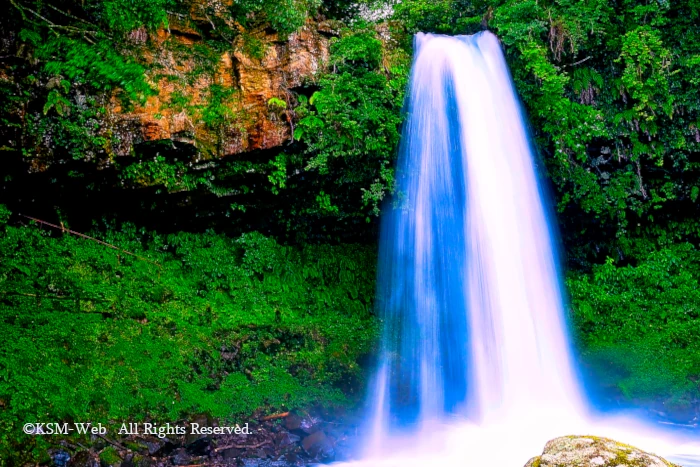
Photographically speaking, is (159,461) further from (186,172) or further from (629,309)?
(629,309)

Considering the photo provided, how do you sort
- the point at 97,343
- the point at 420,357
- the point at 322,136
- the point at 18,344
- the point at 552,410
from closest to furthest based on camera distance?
1. the point at 18,344
2. the point at 97,343
3. the point at 552,410
4. the point at 322,136
5. the point at 420,357

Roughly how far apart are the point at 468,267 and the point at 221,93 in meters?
5.45

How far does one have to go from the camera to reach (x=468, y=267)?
31.3 ft

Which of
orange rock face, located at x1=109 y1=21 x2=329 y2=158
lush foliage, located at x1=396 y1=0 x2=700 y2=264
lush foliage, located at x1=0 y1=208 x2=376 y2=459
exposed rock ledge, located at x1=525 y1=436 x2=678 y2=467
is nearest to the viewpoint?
exposed rock ledge, located at x1=525 y1=436 x2=678 y2=467

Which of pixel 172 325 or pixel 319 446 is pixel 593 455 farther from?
pixel 172 325

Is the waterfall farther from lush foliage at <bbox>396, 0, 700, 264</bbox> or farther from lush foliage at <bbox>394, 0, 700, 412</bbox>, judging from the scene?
lush foliage at <bbox>394, 0, 700, 412</bbox>

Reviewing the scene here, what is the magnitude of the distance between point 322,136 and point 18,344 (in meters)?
5.57

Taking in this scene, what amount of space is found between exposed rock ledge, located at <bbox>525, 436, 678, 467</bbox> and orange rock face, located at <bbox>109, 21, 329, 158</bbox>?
6.73 m

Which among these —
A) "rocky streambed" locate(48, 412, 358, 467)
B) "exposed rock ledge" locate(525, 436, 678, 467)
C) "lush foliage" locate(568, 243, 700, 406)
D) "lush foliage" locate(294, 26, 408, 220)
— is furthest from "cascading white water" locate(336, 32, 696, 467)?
"exposed rock ledge" locate(525, 436, 678, 467)

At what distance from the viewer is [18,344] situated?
682 centimetres

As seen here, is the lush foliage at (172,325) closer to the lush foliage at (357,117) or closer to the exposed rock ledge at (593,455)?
the lush foliage at (357,117)

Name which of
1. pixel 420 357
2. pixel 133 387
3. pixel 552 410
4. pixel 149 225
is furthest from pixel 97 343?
pixel 552 410

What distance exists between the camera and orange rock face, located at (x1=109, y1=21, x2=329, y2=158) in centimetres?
830

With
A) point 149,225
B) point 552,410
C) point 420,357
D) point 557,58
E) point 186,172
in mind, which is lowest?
point 552,410
